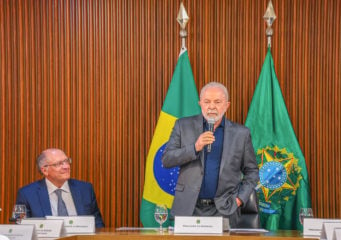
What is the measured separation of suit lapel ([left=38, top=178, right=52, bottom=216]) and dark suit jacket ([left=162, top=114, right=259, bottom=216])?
960 mm

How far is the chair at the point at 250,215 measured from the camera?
4257 millimetres

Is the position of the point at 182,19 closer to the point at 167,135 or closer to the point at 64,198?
the point at 167,135

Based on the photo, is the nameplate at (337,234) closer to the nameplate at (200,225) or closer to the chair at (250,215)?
the nameplate at (200,225)

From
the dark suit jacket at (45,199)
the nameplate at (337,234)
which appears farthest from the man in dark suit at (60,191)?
the nameplate at (337,234)

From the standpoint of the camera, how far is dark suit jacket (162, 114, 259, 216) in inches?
162

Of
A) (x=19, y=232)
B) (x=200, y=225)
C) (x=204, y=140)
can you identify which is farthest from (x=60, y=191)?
(x=200, y=225)

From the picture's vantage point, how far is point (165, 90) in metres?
5.79

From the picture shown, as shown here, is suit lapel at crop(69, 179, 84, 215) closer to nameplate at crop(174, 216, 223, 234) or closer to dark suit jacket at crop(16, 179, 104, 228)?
dark suit jacket at crop(16, 179, 104, 228)

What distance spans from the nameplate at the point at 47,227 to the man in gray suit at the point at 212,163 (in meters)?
0.93

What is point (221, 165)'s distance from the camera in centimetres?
424

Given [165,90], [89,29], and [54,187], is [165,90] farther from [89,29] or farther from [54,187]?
[54,187]

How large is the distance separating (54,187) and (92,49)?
154 cm

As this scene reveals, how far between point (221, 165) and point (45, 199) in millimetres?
1326

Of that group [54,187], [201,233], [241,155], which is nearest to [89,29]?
[54,187]
